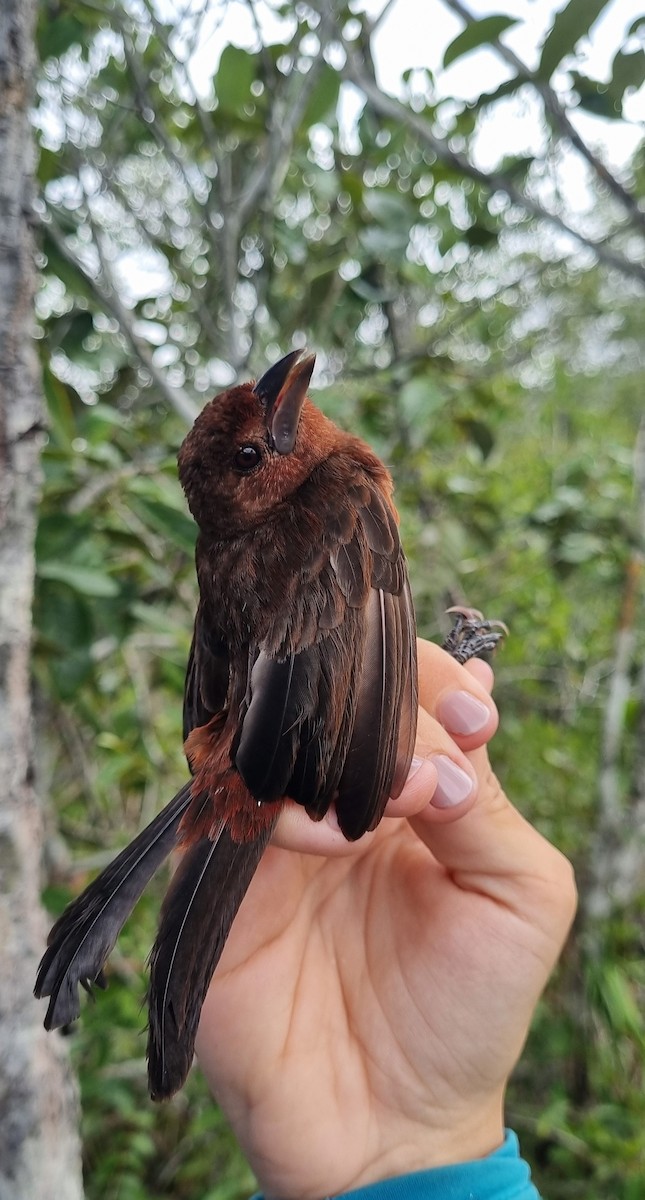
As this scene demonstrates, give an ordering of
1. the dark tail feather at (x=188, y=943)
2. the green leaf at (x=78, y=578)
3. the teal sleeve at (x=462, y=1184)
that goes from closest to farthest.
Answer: the dark tail feather at (x=188, y=943) < the teal sleeve at (x=462, y=1184) < the green leaf at (x=78, y=578)

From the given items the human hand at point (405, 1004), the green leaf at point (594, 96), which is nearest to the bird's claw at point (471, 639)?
the human hand at point (405, 1004)

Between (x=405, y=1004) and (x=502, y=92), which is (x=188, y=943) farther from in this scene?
(x=502, y=92)

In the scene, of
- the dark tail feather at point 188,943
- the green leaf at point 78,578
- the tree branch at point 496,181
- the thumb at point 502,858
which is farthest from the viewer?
the green leaf at point 78,578

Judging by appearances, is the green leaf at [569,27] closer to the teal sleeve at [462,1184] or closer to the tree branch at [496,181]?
the tree branch at [496,181]

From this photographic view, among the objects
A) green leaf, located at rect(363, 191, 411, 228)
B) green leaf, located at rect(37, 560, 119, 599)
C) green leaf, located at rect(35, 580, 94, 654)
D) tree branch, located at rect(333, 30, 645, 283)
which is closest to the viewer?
tree branch, located at rect(333, 30, 645, 283)

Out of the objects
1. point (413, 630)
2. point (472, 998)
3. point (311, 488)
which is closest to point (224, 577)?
point (311, 488)

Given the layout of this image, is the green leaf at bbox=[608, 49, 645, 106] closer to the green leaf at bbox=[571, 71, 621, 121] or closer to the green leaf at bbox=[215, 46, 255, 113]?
the green leaf at bbox=[571, 71, 621, 121]

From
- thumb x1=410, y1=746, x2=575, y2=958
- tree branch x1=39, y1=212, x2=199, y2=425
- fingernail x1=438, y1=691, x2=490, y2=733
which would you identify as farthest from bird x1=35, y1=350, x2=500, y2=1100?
tree branch x1=39, y1=212, x2=199, y2=425
